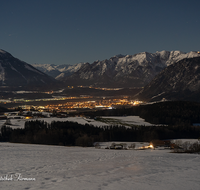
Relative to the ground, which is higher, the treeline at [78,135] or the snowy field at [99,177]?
the snowy field at [99,177]

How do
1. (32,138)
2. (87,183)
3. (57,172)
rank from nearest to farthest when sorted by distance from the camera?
(87,183), (57,172), (32,138)

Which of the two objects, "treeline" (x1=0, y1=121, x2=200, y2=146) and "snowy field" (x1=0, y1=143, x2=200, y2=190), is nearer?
"snowy field" (x1=0, y1=143, x2=200, y2=190)

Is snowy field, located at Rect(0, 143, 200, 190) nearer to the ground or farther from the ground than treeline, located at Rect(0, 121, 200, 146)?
farther from the ground

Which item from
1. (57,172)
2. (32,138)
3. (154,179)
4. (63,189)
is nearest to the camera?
(63,189)

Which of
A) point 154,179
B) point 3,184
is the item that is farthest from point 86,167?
point 3,184

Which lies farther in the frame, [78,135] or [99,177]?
[78,135]

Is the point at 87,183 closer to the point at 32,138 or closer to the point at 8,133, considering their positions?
the point at 32,138

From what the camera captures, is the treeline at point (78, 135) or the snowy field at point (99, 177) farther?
the treeline at point (78, 135)

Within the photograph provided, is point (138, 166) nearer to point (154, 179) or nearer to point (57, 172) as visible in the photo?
point (154, 179)

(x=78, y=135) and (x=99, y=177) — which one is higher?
(x=99, y=177)

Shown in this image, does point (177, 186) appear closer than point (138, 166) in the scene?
Yes
